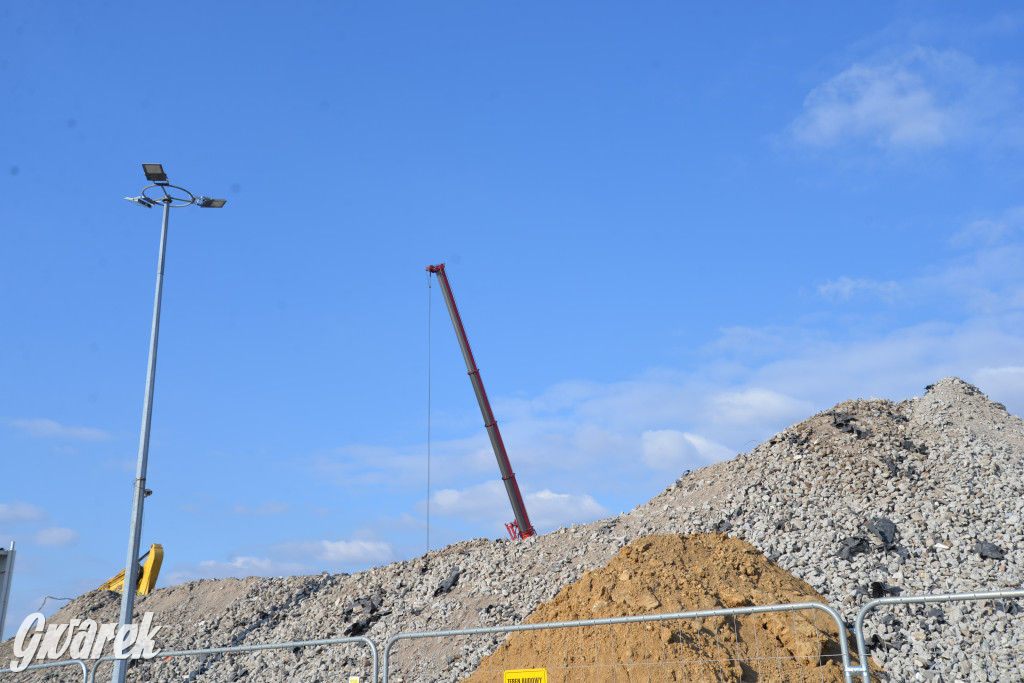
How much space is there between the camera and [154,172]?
14.6 meters

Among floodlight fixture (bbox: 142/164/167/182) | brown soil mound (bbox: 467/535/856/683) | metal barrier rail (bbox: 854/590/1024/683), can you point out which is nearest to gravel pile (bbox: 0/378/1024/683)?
brown soil mound (bbox: 467/535/856/683)

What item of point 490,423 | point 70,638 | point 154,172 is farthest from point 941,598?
point 70,638

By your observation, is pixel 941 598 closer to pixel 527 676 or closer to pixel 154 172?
pixel 527 676

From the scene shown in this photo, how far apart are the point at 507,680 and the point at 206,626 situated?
604 inches

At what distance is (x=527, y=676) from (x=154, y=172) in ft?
36.1

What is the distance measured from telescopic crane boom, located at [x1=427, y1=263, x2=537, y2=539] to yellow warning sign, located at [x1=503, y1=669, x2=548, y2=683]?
1503 cm

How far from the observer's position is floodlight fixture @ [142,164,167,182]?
14461 mm

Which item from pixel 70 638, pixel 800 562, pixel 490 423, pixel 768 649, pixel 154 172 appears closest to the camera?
pixel 768 649

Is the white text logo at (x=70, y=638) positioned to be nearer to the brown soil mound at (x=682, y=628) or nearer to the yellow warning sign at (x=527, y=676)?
the brown soil mound at (x=682, y=628)

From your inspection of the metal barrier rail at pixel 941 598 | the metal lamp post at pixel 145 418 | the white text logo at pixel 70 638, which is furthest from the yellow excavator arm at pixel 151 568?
the metal barrier rail at pixel 941 598

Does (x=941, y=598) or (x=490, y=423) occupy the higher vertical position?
(x=490, y=423)

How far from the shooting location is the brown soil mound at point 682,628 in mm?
11352

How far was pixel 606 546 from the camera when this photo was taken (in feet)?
59.2

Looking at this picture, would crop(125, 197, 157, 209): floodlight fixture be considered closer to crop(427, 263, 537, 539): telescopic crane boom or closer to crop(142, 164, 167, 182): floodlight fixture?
crop(142, 164, 167, 182): floodlight fixture
